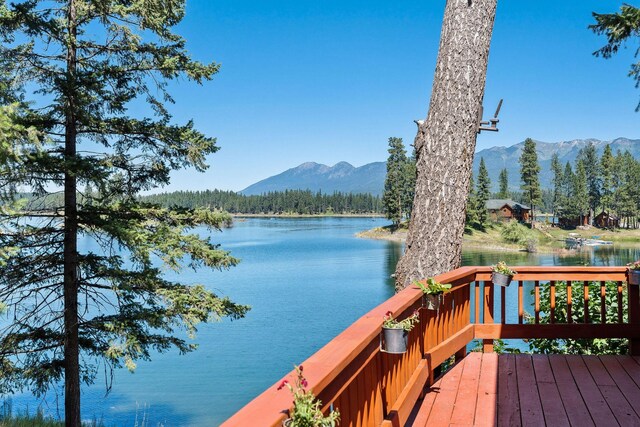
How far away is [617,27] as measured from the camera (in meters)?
6.54

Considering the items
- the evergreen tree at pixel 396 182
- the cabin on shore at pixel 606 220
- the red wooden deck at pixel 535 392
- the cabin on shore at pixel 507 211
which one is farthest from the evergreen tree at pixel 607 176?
the red wooden deck at pixel 535 392

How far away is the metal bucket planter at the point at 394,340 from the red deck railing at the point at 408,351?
47 mm

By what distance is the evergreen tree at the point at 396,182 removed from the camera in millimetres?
60031

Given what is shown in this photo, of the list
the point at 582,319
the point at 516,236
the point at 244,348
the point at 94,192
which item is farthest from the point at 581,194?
the point at 94,192

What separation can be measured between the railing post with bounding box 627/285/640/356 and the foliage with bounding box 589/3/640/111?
3782 millimetres

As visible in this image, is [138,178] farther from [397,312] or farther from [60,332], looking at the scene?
[397,312]

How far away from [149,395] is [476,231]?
4680 centimetres

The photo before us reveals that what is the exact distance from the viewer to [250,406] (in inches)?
49.0

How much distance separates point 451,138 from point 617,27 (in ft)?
12.8

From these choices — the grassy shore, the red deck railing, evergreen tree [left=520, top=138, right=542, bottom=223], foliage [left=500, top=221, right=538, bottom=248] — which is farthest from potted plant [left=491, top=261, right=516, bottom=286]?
evergreen tree [left=520, top=138, right=542, bottom=223]

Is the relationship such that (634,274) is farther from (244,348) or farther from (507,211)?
(507,211)

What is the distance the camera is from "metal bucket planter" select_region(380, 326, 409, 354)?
230 centimetres

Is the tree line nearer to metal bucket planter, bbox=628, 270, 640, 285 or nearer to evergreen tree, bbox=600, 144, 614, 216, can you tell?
evergreen tree, bbox=600, 144, 614, 216

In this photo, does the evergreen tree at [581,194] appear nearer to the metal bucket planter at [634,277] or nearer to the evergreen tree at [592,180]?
the evergreen tree at [592,180]
